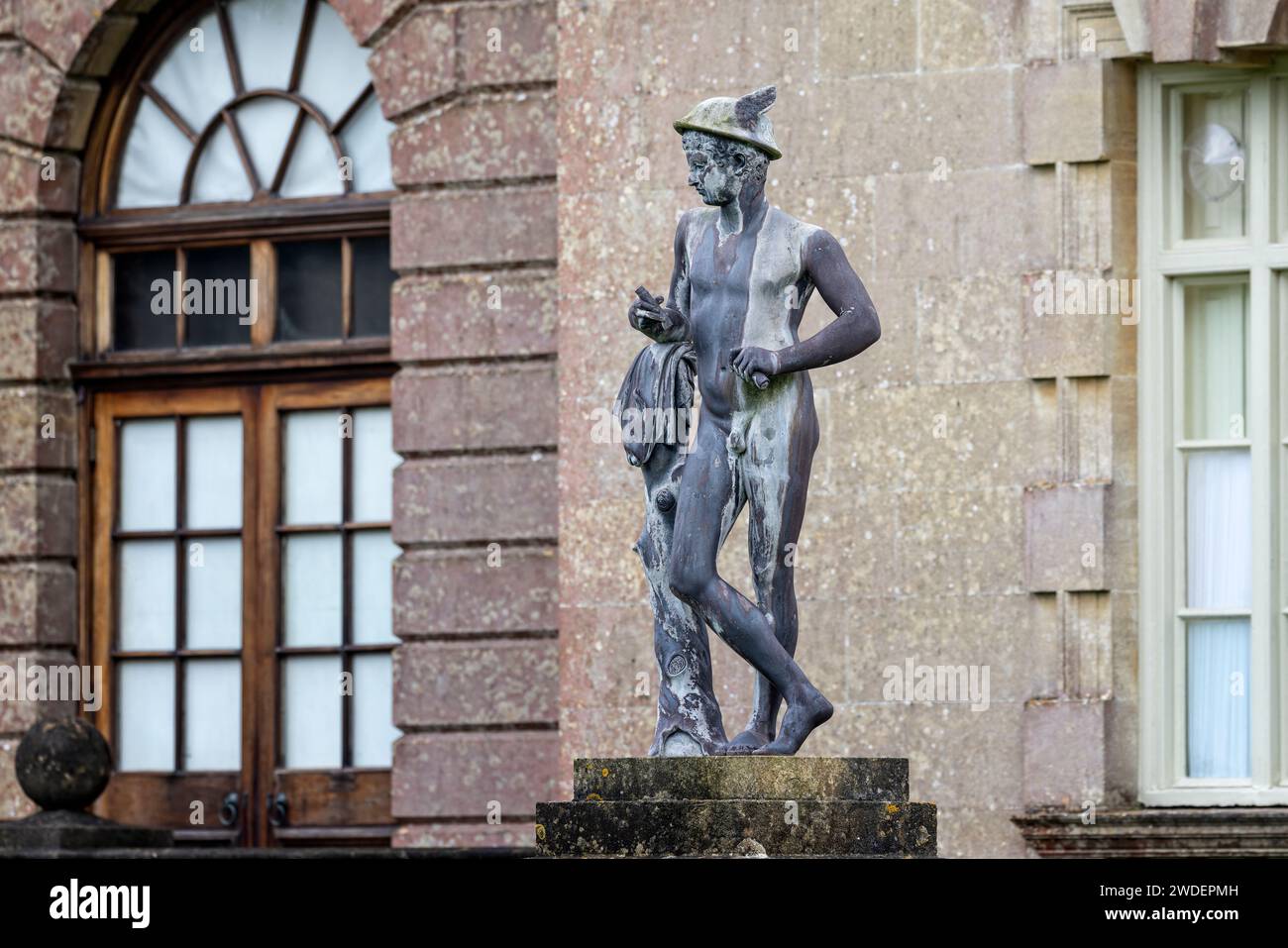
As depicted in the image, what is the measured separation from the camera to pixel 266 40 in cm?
1686

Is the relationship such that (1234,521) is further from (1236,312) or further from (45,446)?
(45,446)

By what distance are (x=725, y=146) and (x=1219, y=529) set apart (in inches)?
161

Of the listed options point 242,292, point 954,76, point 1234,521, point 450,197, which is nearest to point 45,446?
point 242,292

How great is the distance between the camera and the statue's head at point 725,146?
1102cm

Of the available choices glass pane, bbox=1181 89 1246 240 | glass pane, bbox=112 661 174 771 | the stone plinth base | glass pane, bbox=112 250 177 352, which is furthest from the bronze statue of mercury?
glass pane, bbox=112 250 177 352

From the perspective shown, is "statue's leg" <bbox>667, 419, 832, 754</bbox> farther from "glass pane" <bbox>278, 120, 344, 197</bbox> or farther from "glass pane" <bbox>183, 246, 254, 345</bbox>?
"glass pane" <bbox>183, 246, 254, 345</bbox>

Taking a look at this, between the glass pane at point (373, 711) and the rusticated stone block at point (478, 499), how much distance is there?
30.9 inches

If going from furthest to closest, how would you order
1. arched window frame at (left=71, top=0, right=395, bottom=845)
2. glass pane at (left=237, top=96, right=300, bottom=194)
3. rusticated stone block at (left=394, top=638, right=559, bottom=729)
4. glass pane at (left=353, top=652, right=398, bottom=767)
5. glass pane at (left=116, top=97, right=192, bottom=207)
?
glass pane at (left=116, top=97, right=192, bottom=207) < glass pane at (left=237, top=96, right=300, bottom=194) < arched window frame at (left=71, top=0, right=395, bottom=845) < glass pane at (left=353, top=652, right=398, bottom=767) < rusticated stone block at (left=394, top=638, right=559, bottom=729)

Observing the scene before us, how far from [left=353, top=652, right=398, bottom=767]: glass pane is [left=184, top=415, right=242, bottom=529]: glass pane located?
1106mm

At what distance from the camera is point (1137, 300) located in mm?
14180

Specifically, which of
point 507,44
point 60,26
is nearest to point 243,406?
point 60,26

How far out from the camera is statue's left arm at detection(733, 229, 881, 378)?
10844 millimetres

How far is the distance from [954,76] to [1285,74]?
4.90ft
